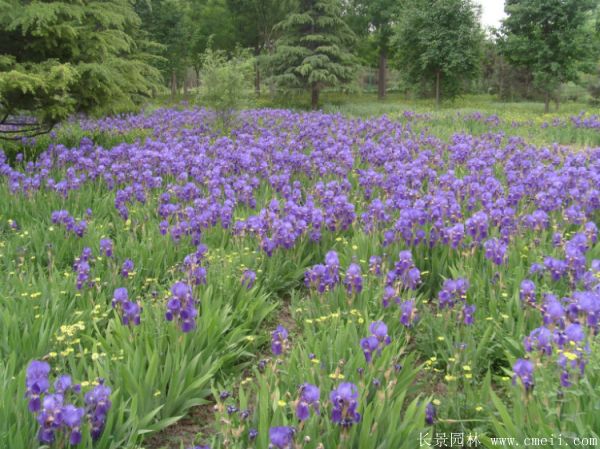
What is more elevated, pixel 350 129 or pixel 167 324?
pixel 350 129

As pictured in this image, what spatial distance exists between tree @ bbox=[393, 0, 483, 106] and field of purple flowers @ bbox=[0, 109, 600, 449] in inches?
787

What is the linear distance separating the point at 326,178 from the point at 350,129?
14.7ft

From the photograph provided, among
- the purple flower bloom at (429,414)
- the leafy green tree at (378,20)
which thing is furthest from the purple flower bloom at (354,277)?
the leafy green tree at (378,20)

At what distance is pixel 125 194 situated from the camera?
5.57 m

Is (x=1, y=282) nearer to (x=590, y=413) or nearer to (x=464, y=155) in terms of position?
(x=590, y=413)

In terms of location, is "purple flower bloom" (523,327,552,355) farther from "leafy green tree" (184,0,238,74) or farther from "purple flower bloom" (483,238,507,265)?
"leafy green tree" (184,0,238,74)

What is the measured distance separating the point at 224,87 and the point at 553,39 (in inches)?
680

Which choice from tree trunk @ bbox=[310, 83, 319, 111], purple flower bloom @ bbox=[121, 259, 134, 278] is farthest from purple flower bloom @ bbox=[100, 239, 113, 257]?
tree trunk @ bbox=[310, 83, 319, 111]

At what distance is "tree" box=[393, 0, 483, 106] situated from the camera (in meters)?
24.8

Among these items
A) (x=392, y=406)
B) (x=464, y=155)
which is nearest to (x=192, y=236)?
(x=392, y=406)

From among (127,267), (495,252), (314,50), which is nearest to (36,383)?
(127,267)

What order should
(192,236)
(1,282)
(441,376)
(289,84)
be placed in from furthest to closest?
(289,84), (192,236), (1,282), (441,376)

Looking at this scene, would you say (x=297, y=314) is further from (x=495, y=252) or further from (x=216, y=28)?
(x=216, y=28)

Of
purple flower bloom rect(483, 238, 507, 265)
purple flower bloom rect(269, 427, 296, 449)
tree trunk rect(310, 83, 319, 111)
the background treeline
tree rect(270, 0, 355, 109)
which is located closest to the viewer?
purple flower bloom rect(269, 427, 296, 449)
